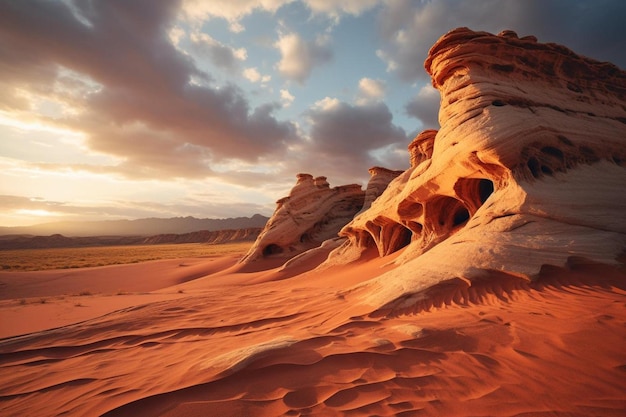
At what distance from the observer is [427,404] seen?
7.32 ft

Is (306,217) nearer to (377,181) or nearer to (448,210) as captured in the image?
(377,181)

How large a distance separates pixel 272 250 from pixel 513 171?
15.8 m

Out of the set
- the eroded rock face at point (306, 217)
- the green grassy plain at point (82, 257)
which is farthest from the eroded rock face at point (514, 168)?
the green grassy plain at point (82, 257)

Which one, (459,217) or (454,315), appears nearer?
(454,315)

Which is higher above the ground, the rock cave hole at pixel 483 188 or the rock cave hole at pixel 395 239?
the rock cave hole at pixel 483 188

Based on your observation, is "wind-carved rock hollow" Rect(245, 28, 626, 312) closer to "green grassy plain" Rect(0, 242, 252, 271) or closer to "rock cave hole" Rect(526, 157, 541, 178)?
"rock cave hole" Rect(526, 157, 541, 178)

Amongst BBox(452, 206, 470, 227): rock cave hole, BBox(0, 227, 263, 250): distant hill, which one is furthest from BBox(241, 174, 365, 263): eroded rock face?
BBox(0, 227, 263, 250): distant hill

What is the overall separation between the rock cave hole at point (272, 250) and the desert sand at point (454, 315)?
33.8 ft

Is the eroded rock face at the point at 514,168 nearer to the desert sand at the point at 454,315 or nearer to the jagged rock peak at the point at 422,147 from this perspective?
the desert sand at the point at 454,315

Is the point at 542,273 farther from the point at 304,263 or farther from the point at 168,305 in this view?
the point at 304,263

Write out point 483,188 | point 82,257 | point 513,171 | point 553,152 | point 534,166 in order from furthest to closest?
point 82,257
point 483,188
point 553,152
point 534,166
point 513,171

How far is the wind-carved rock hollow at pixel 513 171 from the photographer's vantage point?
4992mm

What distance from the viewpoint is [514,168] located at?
640cm

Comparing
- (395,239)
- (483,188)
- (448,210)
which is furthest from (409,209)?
(483,188)
